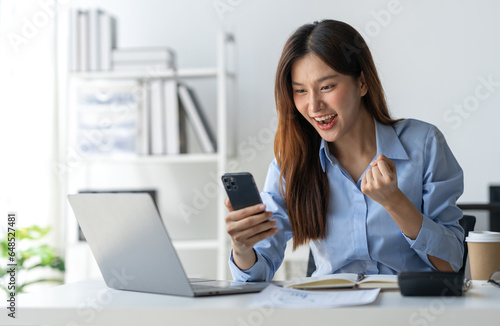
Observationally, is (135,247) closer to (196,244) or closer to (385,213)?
(385,213)

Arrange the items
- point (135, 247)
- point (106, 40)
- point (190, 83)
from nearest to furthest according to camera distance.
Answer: point (135, 247) < point (106, 40) < point (190, 83)

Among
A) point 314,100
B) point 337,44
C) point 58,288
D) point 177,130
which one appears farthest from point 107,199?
point 177,130

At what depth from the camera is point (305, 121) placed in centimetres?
159

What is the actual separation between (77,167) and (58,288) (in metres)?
1.80

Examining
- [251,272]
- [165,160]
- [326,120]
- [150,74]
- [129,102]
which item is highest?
[150,74]

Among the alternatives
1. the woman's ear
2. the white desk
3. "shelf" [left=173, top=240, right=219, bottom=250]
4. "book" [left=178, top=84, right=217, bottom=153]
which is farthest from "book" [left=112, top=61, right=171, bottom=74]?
the white desk

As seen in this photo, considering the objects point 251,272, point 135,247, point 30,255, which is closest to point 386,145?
point 251,272

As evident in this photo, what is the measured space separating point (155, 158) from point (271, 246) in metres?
1.38

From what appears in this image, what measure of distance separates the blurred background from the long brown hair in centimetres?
111

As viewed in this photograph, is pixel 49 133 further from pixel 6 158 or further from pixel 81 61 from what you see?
pixel 81 61

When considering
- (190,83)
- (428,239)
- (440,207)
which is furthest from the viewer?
(190,83)

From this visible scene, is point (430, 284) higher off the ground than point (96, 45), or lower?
lower

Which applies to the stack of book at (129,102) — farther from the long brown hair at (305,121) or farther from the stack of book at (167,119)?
the long brown hair at (305,121)

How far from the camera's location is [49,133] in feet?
9.62
